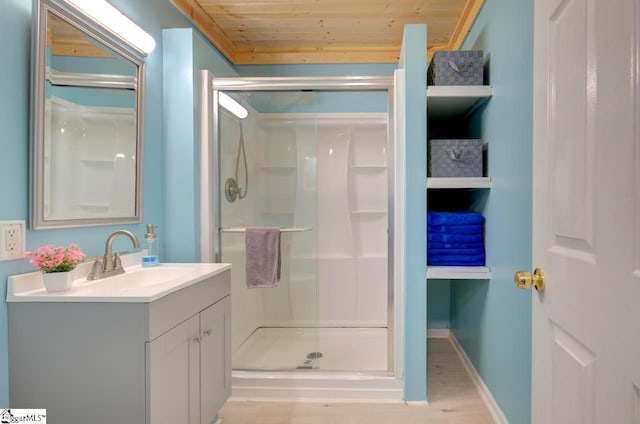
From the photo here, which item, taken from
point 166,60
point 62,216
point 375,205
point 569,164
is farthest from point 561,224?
point 375,205

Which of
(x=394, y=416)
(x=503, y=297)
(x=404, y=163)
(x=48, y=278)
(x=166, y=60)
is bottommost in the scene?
(x=394, y=416)

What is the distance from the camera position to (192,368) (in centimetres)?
145

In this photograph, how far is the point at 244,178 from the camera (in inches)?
93.7

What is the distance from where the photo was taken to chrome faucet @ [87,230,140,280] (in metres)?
1.49

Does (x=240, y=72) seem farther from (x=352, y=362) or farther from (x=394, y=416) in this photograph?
(x=394, y=416)

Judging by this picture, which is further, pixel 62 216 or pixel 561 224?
pixel 62 216

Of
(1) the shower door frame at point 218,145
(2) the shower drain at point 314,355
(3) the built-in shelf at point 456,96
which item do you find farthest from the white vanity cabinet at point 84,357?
(3) the built-in shelf at point 456,96

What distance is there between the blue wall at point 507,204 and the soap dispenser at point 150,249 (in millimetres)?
1790

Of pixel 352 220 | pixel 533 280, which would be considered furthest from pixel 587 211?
pixel 352 220

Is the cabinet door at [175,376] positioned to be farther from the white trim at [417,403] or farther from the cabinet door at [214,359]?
the white trim at [417,403]

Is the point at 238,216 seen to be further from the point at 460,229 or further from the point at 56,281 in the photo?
the point at 460,229

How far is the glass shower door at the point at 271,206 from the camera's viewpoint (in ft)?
7.52

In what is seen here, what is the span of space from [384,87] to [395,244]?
3.20ft

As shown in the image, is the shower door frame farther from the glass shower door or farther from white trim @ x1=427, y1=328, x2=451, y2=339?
white trim @ x1=427, y1=328, x2=451, y2=339
